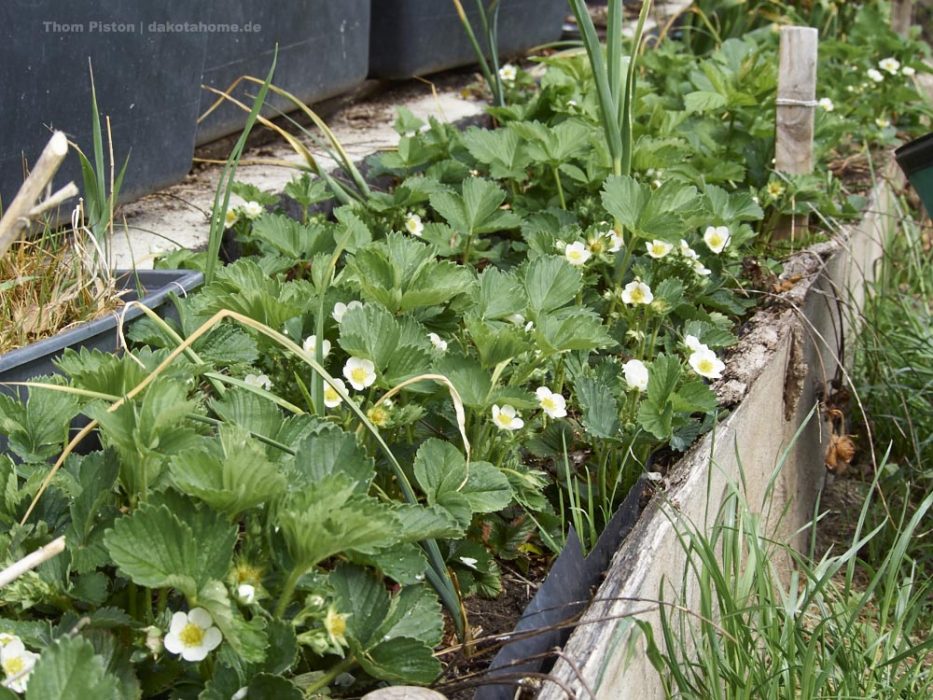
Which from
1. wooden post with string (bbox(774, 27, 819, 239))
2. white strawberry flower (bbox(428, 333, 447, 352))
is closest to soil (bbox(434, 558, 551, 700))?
white strawberry flower (bbox(428, 333, 447, 352))

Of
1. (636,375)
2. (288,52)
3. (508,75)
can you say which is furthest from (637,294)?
(508,75)

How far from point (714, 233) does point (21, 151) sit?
1.21 meters

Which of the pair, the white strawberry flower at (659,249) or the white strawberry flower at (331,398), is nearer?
the white strawberry flower at (331,398)

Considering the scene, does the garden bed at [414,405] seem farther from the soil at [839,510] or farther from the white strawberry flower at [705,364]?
the soil at [839,510]

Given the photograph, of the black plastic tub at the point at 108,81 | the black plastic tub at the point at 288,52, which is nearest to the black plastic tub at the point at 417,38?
the black plastic tub at the point at 288,52

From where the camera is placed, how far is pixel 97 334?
5.29 feet

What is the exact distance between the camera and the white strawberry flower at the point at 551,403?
1633mm

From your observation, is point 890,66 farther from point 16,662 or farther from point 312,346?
point 16,662

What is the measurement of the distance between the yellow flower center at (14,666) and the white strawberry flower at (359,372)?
52cm

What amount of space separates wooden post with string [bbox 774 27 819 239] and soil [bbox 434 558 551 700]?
1.33 m

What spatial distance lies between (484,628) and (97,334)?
66cm

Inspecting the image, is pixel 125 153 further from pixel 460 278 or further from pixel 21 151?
pixel 460 278

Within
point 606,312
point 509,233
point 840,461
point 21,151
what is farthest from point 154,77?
point 840,461

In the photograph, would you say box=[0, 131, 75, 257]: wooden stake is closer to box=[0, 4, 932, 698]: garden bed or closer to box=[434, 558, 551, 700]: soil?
box=[0, 4, 932, 698]: garden bed
